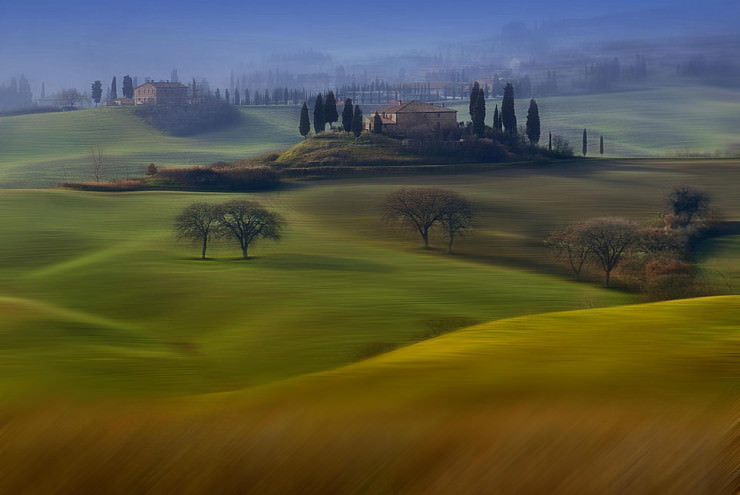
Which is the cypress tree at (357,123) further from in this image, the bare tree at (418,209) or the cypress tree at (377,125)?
the bare tree at (418,209)

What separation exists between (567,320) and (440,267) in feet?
51.7

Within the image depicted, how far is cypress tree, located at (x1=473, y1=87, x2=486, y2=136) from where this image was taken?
6762 centimetres

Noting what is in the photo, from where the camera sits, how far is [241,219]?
38125mm

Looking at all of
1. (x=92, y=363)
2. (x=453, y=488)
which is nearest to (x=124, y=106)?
(x=92, y=363)

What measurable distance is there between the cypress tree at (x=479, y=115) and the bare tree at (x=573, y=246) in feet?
97.7

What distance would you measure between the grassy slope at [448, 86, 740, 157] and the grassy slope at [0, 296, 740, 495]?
186 ft

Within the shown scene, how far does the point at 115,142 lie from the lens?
102875mm

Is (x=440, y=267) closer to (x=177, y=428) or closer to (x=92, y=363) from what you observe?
(x=92, y=363)

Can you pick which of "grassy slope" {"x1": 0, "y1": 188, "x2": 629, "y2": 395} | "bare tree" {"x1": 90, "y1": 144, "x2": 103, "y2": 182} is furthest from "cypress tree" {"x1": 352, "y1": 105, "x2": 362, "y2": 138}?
"grassy slope" {"x1": 0, "y1": 188, "x2": 629, "y2": 395}

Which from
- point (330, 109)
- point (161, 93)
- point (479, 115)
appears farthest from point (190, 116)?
point (479, 115)

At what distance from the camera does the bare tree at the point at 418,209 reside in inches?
1629

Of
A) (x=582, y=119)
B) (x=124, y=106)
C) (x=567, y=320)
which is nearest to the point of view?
(x=567, y=320)

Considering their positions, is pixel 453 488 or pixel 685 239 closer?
pixel 453 488

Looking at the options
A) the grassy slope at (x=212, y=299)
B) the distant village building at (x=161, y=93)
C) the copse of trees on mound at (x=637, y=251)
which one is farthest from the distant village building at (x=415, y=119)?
the distant village building at (x=161, y=93)
